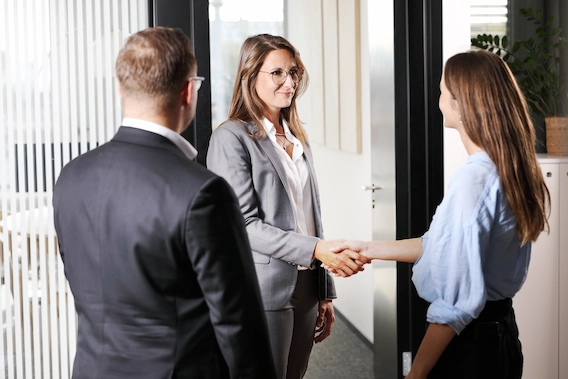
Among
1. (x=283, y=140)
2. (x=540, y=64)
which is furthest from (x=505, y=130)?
(x=540, y=64)

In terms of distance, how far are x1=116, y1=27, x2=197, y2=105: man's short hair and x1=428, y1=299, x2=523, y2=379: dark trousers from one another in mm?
911

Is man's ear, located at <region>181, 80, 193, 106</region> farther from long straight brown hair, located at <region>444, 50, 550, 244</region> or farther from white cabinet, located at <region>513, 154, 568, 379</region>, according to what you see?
white cabinet, located at <region>513, 154, 568, 379</region>

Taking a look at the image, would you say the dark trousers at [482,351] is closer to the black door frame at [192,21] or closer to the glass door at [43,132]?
the black door frame at [192,21]

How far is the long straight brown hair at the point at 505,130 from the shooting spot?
1.64m

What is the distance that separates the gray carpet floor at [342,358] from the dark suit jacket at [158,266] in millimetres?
2503

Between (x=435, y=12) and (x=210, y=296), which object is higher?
(x=435, y=12)

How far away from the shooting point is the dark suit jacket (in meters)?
1.21

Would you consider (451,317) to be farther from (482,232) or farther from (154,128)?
(154,128)

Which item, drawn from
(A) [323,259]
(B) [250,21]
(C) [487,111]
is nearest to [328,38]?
(B) [250,21]

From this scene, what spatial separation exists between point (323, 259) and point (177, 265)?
3.47 ft

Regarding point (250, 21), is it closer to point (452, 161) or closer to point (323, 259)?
point (452, 161)

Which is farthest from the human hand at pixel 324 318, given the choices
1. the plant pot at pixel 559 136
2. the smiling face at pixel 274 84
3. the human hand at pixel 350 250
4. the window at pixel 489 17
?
the window at pixel 489 17

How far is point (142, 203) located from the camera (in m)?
1.21

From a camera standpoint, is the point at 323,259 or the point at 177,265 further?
the point at 323,259
